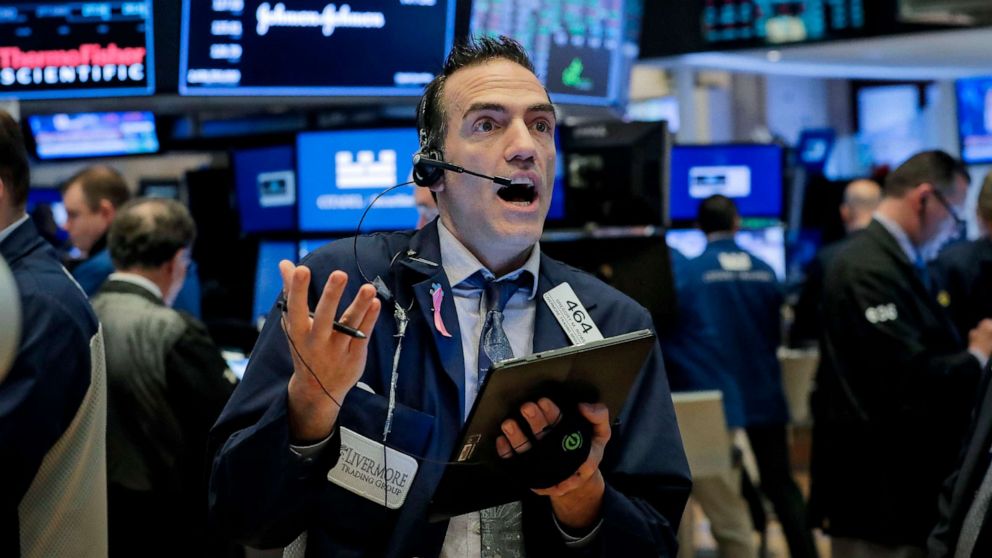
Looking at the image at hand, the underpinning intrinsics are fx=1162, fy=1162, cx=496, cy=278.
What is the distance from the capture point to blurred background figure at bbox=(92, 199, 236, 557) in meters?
3.28

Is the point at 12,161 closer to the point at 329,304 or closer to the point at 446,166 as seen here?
the point at 446,166

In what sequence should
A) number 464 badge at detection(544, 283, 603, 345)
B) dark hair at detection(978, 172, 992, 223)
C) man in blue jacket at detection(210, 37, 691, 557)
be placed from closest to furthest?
man in blue jacket at detection(210, 37, 691, 557) < number 464 badge at detection(544, 283, 603, 345) < dark hair at detection(978, 172, 992, 223)

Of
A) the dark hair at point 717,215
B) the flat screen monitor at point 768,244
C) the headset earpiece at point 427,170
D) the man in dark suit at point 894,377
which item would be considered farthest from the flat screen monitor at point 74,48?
the flat screen monitor at point 768,244

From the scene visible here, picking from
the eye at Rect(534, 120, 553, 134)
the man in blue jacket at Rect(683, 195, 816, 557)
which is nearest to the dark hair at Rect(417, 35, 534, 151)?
the eye at Rect(534, 120, 553, 134)

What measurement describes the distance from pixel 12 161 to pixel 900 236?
3.13m

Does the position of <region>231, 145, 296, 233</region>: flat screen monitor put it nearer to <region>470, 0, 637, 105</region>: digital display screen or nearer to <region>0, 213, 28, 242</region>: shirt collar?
<region>470, 0, 637, 105</region>: digital display screen

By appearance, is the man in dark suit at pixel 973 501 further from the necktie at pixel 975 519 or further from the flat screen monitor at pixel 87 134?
the flat screen monitor at pixel 87 134

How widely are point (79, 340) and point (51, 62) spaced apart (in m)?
2.04

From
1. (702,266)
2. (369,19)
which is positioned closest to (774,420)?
(702,266)

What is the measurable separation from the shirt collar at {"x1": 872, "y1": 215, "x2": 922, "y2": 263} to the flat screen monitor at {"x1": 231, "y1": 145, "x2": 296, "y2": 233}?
2.39 metres

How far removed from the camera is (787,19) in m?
7.36

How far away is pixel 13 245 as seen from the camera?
237 cm

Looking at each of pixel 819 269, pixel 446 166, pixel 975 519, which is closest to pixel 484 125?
pixel 446 166

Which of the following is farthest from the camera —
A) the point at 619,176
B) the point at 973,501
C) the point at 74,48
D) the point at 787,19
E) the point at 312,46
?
the point at 787,19
